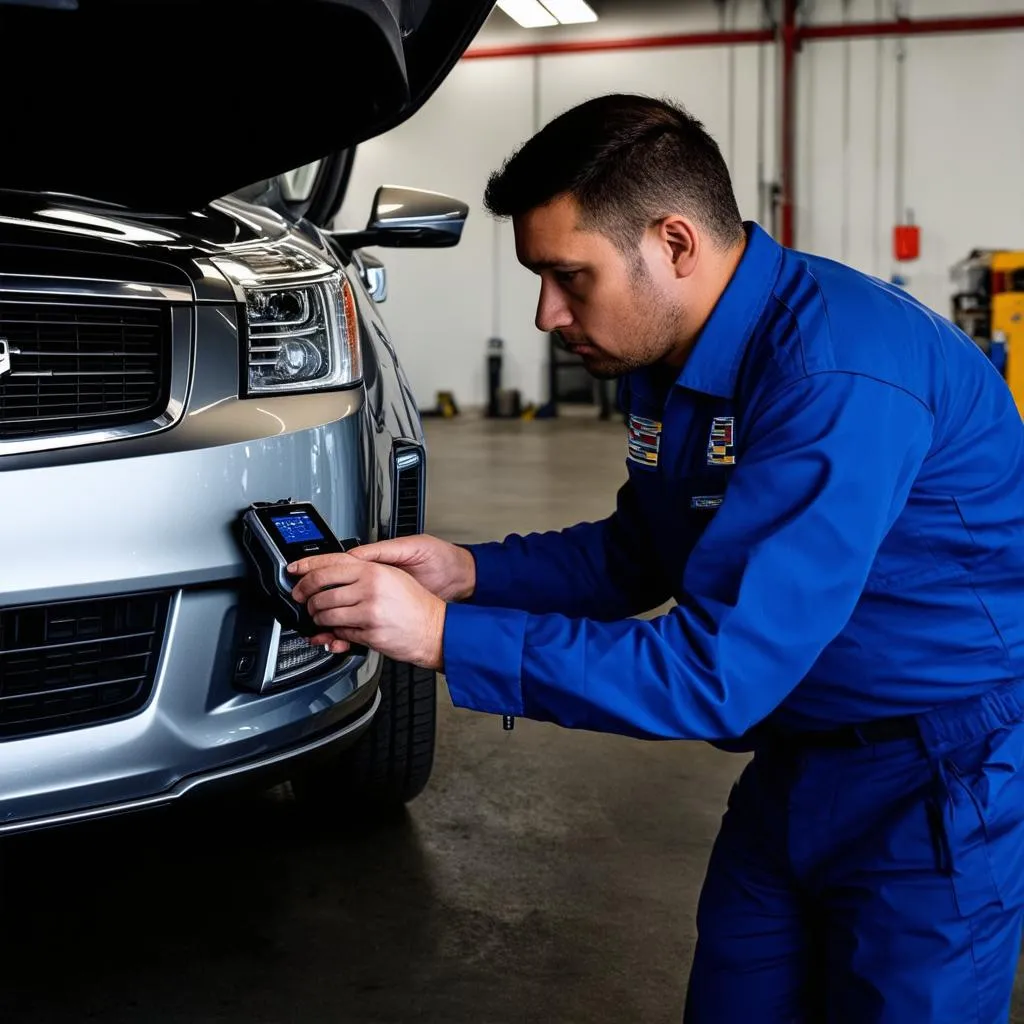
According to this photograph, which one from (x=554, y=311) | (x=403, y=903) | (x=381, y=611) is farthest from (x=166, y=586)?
(x=403, y=903)

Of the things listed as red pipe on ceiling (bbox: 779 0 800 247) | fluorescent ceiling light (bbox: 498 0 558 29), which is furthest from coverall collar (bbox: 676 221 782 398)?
red pipe on ceiling (bbox: 779 0 800 247)

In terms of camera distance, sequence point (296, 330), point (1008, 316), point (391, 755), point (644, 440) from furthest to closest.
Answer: point (1008, 316)
point (391, 755)
point (296, 330)
point (644, 440)

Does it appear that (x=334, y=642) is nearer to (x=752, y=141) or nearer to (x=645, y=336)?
(x=645, y=336)

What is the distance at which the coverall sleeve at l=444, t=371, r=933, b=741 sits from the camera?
1.20m

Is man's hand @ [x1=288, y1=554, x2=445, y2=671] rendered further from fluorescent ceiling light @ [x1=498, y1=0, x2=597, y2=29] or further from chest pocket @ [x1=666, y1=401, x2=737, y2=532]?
fluorescent ceiling light @ [x1=498, y1=0, x2=597, y2=29]

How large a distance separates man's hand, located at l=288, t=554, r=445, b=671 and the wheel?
40.2 inches

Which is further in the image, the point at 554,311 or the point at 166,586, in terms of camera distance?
the point at 166,586

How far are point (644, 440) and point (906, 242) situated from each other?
11423 mm

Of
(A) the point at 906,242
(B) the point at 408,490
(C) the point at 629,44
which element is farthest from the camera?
(C) the point at 629,44

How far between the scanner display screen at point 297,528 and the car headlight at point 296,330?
0.83 feet

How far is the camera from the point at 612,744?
3041 millimetres

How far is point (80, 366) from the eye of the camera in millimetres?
1639

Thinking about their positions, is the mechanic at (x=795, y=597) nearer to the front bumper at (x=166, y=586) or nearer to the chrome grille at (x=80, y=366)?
the front bumper at (x=166, y=586)

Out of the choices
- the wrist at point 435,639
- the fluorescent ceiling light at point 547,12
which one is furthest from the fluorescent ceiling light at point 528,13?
the wrist at point 435,639
